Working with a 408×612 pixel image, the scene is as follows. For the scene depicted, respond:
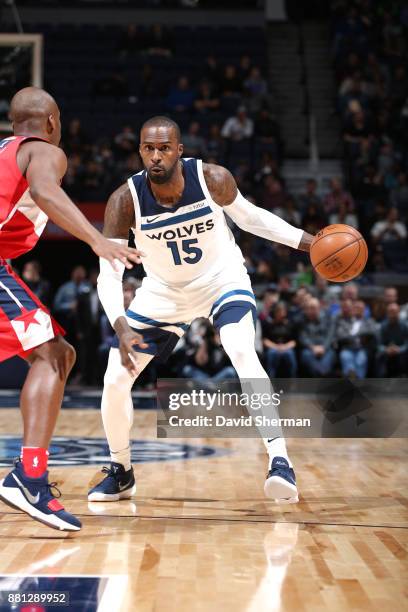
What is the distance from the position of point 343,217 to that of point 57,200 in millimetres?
10496

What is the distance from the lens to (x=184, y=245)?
482cm

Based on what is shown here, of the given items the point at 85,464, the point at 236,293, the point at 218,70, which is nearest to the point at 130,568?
the point at 236,293

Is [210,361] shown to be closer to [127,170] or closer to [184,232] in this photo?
Answer: [127,170]

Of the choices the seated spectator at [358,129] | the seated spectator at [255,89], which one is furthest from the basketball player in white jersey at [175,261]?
the seated spectator at [255,89]

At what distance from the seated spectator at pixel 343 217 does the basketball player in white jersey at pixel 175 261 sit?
8.80 m

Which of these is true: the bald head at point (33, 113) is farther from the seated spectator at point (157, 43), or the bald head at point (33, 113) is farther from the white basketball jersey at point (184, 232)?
the seated spectator at point (157, 43)

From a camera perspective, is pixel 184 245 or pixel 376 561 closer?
pixel 376 561

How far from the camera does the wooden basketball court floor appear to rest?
298cm

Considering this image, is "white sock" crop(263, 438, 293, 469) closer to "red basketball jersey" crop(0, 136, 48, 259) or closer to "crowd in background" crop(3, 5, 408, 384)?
"red basketball jersey" crop(0, 136, 48, 259)

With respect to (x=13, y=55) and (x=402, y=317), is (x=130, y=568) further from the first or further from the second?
(x=13, y=55)

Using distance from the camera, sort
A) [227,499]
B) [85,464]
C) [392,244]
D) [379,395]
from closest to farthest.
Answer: [227,499] → [85,464] → [379,395] → [392,244]

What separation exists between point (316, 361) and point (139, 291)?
6201 millimetres

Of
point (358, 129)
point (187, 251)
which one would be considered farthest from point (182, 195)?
point (358, 129)

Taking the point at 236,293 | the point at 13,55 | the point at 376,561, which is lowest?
the point at 376,561
